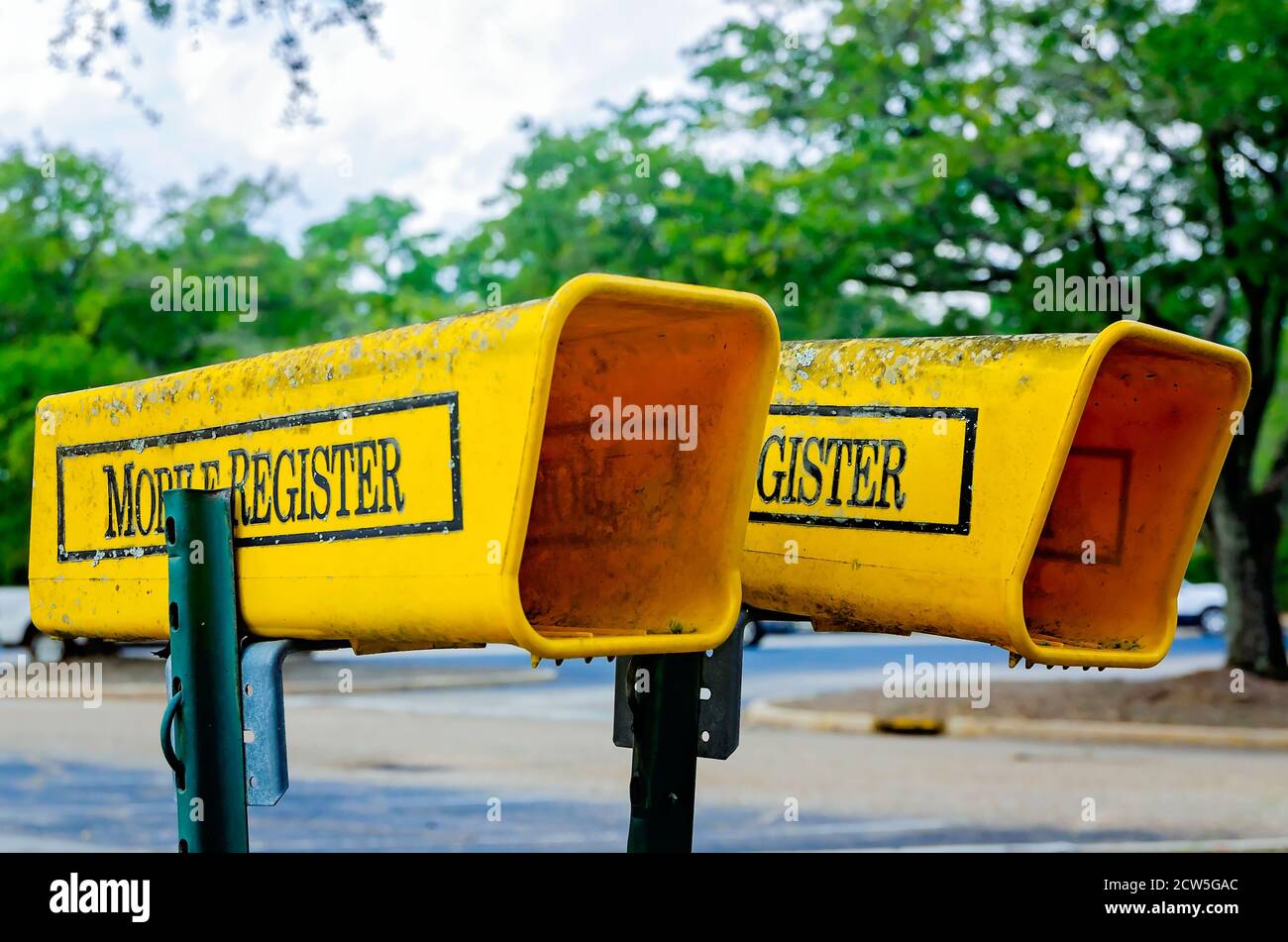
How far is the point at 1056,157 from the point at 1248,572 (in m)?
4.57

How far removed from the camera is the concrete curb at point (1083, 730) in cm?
1332

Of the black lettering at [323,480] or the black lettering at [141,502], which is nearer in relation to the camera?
the black lettering at [323,480]

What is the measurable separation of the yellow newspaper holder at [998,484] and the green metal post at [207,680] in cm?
100

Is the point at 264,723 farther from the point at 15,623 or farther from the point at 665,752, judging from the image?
the point at 15,623

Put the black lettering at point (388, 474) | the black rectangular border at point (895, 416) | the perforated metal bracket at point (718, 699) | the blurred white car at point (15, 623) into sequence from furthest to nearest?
the blurred white car at point (15, 623), the perforated metal bracket at point (718, 699), the black rectangular border at point (895, 416), the black lettering at point (388, 474)

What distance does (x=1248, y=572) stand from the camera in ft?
51.1

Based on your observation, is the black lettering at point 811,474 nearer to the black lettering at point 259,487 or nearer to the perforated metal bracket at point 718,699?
the perforated metal bracket at point 718,699

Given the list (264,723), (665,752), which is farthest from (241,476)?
(665,752)

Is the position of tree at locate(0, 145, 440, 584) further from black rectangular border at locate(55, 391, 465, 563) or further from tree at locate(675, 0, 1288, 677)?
black rectangular border at locate(55, 391, 465, 563)

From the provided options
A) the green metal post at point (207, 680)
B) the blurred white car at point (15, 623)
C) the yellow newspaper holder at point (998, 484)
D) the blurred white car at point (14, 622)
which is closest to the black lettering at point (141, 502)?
the green metal post at point (207, 680)

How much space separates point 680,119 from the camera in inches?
741

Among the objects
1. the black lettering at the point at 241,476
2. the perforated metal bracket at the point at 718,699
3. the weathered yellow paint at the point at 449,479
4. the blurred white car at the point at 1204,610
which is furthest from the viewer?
the blurred white car at the point at 1204,610

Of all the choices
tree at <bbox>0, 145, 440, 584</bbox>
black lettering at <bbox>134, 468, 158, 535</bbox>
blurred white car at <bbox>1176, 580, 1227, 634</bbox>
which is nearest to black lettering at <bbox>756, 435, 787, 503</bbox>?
black lettering at <bbox>134, 468, 158, 535</bbox>

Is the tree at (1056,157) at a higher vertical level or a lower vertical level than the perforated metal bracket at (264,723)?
higher
